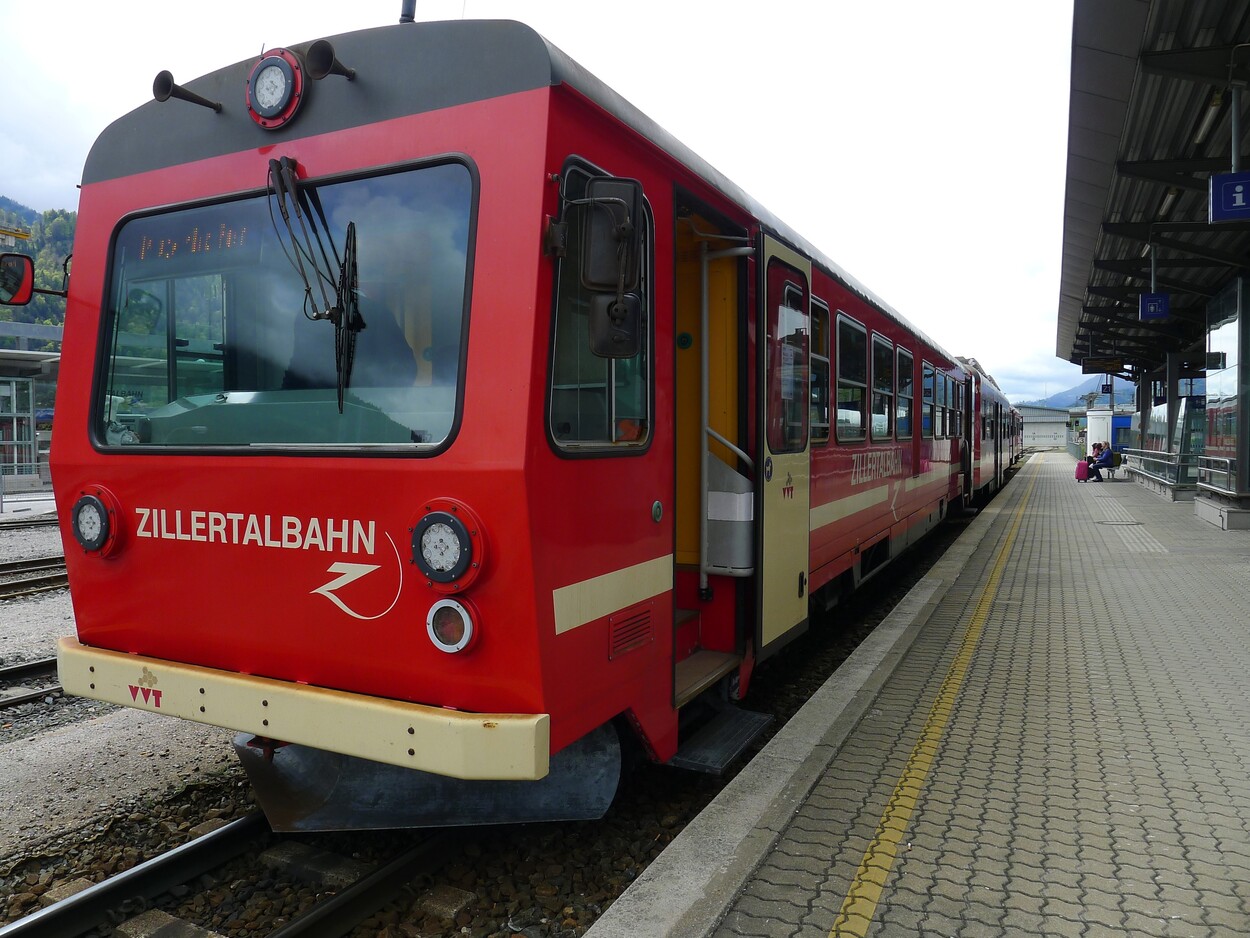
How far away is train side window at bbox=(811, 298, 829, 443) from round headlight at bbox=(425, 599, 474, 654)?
10.9ft

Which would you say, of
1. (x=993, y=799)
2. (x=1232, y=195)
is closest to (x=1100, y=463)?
(x=1232, y=195)

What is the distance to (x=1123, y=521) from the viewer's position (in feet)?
52.3

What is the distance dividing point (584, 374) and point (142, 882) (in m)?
2.45

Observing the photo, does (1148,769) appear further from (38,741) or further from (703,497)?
(38,741)

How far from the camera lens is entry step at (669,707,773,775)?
3.84 meters

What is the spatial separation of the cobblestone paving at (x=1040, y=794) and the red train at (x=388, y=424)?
0.79 m

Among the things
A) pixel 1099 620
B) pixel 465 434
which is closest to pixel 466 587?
pixel 465 434

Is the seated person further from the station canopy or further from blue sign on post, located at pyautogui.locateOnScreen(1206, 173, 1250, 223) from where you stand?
blue sign on post, located at pyautogui.locateOnScreen(1206, 173, 1250, 223)

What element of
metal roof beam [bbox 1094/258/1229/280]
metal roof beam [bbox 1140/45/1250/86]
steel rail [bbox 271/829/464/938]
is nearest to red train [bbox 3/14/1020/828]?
steel rail [bbox 271/829/464/938]

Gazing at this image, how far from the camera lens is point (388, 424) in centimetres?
298

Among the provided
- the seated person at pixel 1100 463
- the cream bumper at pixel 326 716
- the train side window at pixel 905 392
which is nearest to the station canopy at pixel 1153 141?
the train side window at pixel 905 392

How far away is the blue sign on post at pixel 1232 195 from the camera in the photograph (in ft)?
29.4

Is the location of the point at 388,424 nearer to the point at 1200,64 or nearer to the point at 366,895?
the point at 366,895

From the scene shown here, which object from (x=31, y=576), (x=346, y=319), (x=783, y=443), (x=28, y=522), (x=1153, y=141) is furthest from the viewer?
(x=28, y=522)
